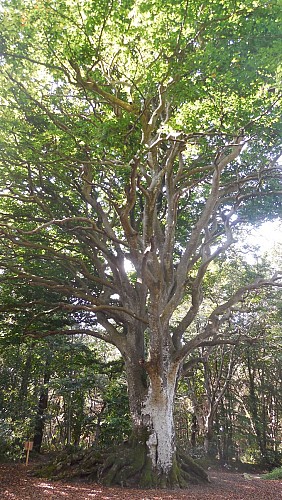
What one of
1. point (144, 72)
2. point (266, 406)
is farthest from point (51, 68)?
point (266, 406)

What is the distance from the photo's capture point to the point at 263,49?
5324 mm

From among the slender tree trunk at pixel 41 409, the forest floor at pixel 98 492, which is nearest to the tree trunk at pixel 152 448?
the forest floor at pixel 98 492

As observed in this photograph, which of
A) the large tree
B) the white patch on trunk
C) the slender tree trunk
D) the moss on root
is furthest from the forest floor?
the slender tree trunk

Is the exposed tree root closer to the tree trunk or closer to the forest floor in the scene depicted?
the tree trunk

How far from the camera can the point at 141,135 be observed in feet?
24.6

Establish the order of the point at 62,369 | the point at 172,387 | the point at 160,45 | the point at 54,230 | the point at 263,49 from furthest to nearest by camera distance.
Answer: the point at 62,369 < the point at 54,230 < the point at 172,387 < the point at 160,45 < the point at 263,49

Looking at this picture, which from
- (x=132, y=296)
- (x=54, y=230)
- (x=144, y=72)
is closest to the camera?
(x=144, y=72)

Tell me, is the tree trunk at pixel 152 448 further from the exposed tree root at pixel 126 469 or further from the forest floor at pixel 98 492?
the forest floor at pixel 98 492

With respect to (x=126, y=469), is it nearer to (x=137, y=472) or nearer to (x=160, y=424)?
(x=137, y=472)

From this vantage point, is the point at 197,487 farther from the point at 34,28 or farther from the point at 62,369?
the point at 34,28

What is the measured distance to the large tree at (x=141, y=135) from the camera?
225 inches

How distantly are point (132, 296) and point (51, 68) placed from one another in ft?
17.8

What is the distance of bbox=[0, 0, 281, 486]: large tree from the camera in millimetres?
5703

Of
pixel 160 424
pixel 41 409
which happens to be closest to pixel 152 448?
pixel 160 424
